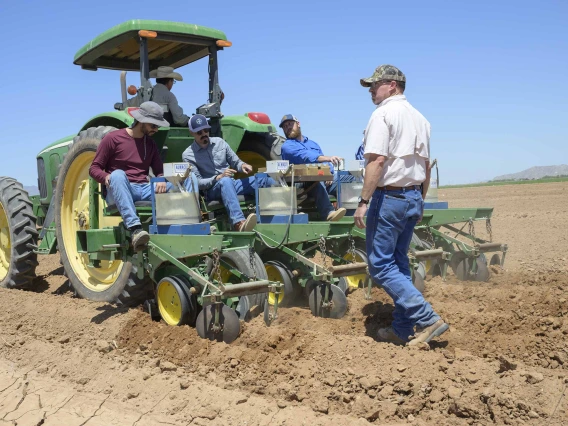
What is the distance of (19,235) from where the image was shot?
714 centimetres

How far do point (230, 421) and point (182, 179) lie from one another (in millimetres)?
2650

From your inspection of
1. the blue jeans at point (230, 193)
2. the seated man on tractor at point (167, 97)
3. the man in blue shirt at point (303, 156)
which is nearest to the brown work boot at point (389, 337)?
the blue jeans at point (230, 193)

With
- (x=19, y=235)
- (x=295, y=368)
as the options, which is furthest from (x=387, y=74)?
(x=19, y=235)

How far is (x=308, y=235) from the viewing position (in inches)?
237

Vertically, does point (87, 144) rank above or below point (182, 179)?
above

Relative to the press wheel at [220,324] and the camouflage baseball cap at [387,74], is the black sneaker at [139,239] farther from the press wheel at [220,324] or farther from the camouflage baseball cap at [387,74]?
the camouflage baseball cap at [387,74]

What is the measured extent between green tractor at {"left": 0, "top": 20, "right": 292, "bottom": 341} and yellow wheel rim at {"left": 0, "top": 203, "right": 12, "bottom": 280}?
0.01 metres

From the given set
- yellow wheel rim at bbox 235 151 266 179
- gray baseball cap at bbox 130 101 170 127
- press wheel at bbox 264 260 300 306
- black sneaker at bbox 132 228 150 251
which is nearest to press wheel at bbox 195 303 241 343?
black sneaker at bbox 132 228 150 251

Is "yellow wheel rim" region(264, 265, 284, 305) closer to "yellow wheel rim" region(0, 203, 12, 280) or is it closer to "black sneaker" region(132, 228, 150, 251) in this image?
"black sneaker" region(132, 228, 150, 251)

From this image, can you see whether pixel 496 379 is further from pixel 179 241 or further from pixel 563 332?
pixel 179 241

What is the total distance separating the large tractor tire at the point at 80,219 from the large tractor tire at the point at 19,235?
0.52 meters

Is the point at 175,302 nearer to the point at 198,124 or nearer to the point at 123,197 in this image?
the point at 123,197

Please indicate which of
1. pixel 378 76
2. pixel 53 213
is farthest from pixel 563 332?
pixel 53 213

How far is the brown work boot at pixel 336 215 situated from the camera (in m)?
6.59
